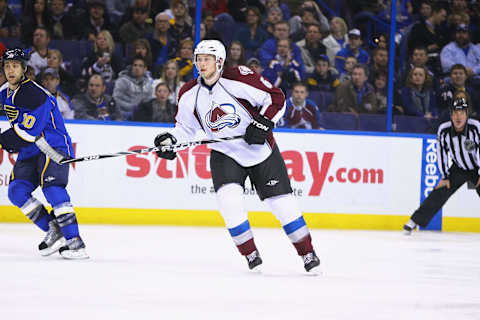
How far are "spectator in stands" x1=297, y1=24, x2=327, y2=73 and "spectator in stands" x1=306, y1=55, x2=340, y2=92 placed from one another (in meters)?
0.05

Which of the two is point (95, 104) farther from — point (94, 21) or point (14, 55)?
point (14, 55)

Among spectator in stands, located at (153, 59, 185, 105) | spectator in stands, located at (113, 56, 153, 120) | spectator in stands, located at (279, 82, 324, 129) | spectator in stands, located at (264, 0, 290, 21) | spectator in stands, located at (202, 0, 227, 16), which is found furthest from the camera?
spectator in stands, located at (264, 0, 290, 21)

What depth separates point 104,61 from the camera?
677cm

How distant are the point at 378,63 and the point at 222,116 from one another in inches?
141

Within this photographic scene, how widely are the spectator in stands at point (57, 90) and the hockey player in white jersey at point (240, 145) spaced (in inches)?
107

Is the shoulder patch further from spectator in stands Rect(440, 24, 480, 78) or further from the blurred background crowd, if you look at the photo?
spectator in stands Rect(440, 24, 480, 78)

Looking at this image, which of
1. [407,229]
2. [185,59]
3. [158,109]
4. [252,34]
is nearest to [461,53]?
[252,34]

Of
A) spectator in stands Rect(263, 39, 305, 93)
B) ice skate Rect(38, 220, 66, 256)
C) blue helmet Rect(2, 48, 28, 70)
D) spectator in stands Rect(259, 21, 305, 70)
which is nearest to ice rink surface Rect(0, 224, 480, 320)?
ice skate Rect(38, 220, 66, 256)

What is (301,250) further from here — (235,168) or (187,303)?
(187,303)

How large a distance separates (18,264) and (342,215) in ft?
11.6

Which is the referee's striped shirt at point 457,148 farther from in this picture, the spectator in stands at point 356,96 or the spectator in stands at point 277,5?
the spectator in stands at point 277,5

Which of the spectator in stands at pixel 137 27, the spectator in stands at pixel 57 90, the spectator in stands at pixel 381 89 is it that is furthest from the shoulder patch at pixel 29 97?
the spectator in stands at pixel 381 89

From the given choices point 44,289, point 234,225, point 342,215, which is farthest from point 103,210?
point 44,289

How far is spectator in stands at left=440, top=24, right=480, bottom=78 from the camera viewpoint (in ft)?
Answer: 25.0
